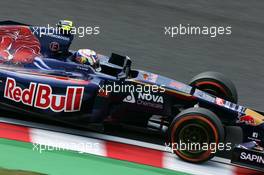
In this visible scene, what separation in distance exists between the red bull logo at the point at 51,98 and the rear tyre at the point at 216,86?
189 cm

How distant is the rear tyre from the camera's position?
9.16 m

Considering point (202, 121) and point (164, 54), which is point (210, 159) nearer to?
point (202, 121)

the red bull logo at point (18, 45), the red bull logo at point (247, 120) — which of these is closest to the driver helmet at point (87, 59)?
the red bull logo at point (18, 45)

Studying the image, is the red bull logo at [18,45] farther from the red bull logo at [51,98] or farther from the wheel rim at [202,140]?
the wheel rim at [202,140]

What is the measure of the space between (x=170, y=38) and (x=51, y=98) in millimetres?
4514

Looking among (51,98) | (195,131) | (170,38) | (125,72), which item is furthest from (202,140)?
(170,38)

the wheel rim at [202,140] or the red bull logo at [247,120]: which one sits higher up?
the red bull logo at [247,120]

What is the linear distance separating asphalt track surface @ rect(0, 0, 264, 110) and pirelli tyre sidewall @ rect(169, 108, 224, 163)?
2.53 meters

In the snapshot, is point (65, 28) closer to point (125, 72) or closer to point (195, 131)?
point (125, 72)

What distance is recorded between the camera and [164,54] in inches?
459

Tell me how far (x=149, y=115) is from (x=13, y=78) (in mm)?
1934

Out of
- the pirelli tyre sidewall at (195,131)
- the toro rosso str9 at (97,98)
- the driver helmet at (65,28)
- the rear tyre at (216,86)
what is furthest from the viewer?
the rear tyre at (216,86)

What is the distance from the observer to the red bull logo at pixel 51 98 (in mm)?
8383

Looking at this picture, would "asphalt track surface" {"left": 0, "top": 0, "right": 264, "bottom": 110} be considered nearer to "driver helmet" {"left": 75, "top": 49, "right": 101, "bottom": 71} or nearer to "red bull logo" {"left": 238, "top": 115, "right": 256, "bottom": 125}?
"red bull logo" {"left": 238, "top": 115, "right": 256, "bottom": 125}
